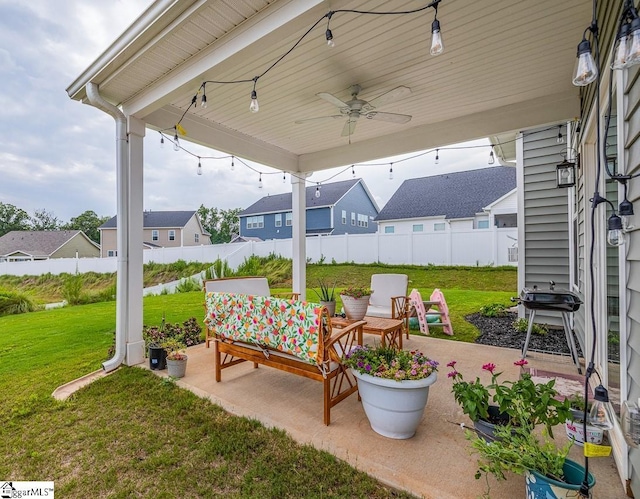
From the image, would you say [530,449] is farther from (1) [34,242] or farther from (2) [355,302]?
(1) [34,242]

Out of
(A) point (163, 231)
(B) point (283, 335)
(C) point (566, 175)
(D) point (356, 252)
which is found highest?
(A) point (163, 231)

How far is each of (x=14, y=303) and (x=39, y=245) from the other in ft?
52.3

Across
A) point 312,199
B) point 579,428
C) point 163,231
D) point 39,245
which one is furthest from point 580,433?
point 39,245

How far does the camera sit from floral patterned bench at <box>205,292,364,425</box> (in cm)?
223

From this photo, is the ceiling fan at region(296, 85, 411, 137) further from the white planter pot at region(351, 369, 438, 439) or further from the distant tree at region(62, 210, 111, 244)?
the distant tree at region(62, 210, 111, 244)

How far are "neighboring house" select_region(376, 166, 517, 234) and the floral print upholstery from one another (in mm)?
11065

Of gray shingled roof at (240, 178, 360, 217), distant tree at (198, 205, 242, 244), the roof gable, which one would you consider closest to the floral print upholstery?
gray shingled roof at (240, 178, 360, 217)

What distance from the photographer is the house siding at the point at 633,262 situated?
4.05ft

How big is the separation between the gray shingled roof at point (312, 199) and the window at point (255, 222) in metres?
0.40

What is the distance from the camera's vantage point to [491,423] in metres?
1.68

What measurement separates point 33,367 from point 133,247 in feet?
6.07

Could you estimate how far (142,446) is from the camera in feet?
6.79

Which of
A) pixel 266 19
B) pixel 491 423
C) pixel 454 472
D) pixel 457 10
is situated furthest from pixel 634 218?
pixel 266 19

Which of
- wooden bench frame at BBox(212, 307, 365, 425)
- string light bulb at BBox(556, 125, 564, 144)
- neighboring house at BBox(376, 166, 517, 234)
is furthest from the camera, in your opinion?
neighboring house at BBox(376, 166, 517, 234)
